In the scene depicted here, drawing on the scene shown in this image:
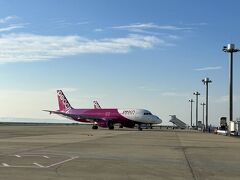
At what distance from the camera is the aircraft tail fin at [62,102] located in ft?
330

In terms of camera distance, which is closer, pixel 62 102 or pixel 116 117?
pixel 116 117

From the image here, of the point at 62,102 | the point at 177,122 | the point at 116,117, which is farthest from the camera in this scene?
the point at 177,122

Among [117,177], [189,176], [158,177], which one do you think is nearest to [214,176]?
[189,176]

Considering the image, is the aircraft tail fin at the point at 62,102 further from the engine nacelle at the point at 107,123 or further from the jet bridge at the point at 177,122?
the jet bridge at the point at 177,122

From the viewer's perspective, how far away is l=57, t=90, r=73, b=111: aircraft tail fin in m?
101

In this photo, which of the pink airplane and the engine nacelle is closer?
the pink airplane

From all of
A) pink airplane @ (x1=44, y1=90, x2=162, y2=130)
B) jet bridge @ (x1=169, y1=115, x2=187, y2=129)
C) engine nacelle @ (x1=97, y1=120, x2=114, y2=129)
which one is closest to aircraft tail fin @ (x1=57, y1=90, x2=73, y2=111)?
pink airplane @ (x1=44, y1=90, x2=162, y2=130)

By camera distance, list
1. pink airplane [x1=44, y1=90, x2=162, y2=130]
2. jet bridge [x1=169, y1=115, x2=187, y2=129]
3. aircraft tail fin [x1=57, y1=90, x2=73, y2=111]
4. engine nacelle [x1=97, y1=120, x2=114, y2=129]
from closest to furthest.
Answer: pink airplane [x1=44, y1=90, x2=162, y2=130] < engine nacelle [x1=97, y1=120, x2=114, y2=129] < aircraft tail fin [x1=57, y1=90, x2=73, y2=111] < jet bridge [x1=169, y1=115, x2=187, y2=129]

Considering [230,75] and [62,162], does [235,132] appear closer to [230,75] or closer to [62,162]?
[230,75]

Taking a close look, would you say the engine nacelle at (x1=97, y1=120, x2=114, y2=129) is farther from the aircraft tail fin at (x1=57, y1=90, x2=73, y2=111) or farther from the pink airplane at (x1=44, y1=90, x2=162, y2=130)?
the aircraft tail fin at (x1=57, y1=90, x2=73, y2=111)

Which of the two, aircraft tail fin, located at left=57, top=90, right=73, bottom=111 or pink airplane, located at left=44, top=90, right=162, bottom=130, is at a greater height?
aircraft tail fin, located at left=57, top=90, right=73, bottom=111

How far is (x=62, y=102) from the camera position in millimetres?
102312

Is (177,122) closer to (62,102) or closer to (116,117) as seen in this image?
(62,102)

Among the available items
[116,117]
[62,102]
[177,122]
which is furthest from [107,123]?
[177,122]
